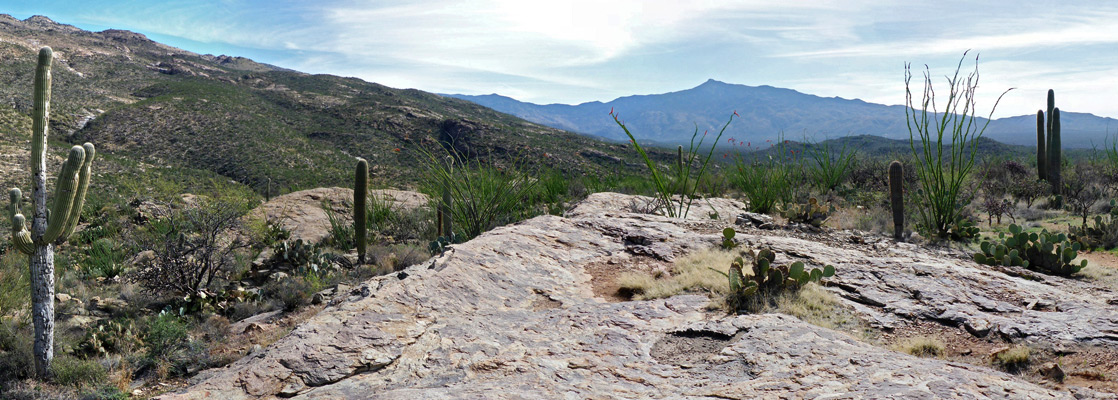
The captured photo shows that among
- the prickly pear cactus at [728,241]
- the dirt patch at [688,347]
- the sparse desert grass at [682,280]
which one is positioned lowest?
the dirt patch at [688,347]

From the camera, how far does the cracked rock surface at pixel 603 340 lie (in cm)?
298

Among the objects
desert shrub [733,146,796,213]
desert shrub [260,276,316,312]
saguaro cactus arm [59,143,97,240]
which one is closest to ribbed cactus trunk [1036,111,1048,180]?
desert shrub [733,146,796,213]

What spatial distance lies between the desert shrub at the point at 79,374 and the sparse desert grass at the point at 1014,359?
630 centimetres

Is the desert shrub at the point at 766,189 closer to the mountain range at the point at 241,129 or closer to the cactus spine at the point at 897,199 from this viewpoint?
the cactus spine at the point at 897,199

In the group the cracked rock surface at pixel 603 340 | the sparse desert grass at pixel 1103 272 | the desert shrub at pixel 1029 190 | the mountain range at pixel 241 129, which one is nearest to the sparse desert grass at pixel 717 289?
the cracked rock surface at pixel 603 340

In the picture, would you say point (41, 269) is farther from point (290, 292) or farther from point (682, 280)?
point (682, 280)

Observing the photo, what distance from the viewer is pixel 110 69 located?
165 ft

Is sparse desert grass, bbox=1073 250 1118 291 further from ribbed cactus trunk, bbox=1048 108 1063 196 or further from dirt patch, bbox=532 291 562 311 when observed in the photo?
ribbed cactus trunk, bbox=1048 108 1063 196

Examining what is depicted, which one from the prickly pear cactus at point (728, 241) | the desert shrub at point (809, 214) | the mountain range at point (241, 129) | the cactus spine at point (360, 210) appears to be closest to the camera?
the prickly pear cactus at point (728, 241)

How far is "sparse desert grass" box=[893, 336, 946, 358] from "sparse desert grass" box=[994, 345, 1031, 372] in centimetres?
29

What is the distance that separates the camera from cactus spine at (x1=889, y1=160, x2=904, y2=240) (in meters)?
7.81

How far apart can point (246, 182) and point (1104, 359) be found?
30930 millimetres

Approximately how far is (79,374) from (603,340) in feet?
13.8

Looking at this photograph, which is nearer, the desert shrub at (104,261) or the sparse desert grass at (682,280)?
the sparse desert grass at (682,280)
